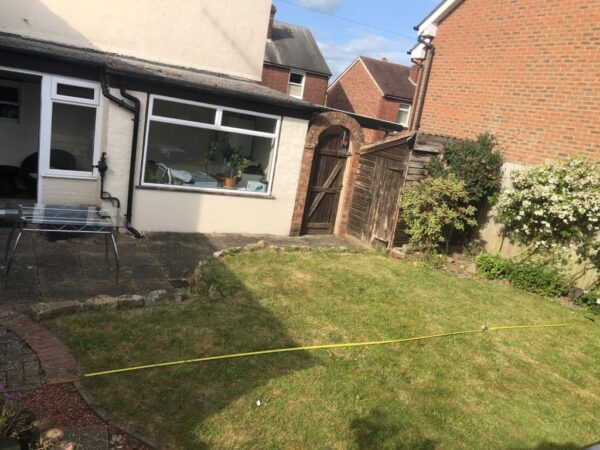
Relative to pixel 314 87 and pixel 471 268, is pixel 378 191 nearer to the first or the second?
pixel 471 268

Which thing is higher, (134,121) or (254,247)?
(134,121)

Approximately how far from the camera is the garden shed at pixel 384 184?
995cm

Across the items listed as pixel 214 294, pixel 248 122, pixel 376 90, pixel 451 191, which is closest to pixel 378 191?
pixel 451 191

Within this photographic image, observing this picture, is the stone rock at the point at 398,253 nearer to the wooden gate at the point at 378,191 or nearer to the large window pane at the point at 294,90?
the wooden gate at the point at 378,191

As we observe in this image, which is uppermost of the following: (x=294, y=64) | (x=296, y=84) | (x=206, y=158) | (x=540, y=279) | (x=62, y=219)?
(x=294, y=64)

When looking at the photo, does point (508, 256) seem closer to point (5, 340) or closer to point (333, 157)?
point (333, 157)

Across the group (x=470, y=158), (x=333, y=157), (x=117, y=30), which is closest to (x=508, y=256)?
(x=470, y=158)

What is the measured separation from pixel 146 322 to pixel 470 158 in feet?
23.6

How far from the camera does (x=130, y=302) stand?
5594 millimetres

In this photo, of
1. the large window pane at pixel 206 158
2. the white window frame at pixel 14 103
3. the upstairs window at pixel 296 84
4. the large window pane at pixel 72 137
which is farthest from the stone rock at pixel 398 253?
the upstairs window at pixel 296 84

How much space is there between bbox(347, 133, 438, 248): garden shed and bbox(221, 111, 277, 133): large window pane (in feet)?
7.84

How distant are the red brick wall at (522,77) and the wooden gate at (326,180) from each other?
2.72 m

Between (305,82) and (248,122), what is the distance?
63.7ft

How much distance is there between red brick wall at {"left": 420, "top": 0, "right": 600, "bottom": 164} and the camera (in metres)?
8.82
